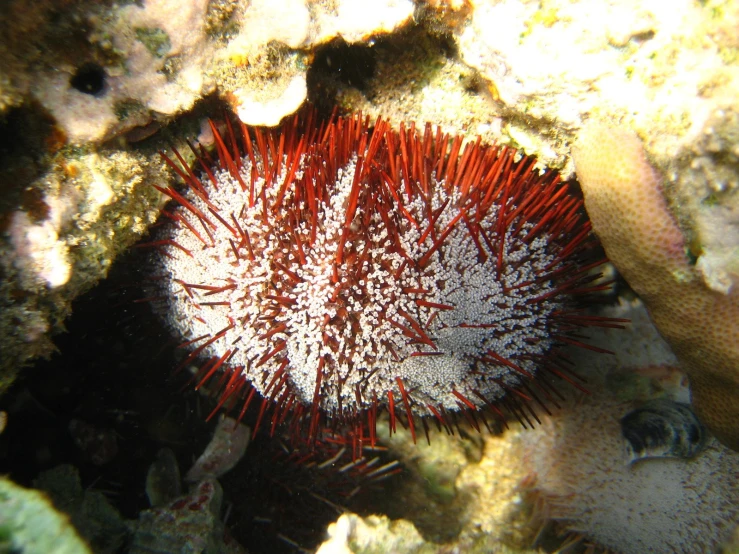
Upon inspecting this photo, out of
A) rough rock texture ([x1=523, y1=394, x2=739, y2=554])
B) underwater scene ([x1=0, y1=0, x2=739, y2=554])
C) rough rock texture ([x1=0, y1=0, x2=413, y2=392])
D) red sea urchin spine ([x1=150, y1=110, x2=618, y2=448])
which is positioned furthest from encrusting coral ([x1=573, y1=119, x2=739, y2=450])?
rough rock texture ([x1=0, y1=0, x2=413, y2=392])

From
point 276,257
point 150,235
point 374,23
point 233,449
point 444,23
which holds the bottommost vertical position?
point 233,449

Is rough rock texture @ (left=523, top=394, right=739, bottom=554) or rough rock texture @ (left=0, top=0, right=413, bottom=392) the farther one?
rough rock texture @ (left=523, top=394, right=739, bottom=554)

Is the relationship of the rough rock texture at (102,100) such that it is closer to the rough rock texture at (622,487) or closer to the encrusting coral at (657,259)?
the encrusting coral at (657,259)

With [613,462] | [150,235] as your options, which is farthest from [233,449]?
[613,462]

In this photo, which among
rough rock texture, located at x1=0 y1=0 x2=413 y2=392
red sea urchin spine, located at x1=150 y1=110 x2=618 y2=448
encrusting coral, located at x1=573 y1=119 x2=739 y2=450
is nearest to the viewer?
rough rock texture, located at x1=0 y1=0 x2=413 y2=392

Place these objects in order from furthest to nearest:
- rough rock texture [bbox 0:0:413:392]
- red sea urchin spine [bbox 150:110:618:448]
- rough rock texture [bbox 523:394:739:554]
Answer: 1. rough rock texture [bbox 523:394:739:554]
2. red sea urchin spine [bbox 150:110:618:448]
3. rough rock texture [bbox 0:0:413:392]

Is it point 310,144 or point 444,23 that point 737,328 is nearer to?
point 444,23

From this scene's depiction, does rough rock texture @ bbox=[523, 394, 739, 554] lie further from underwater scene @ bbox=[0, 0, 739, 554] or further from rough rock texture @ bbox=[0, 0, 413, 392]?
rough rock texture @ bbox=[0, 0, 413, 392]
